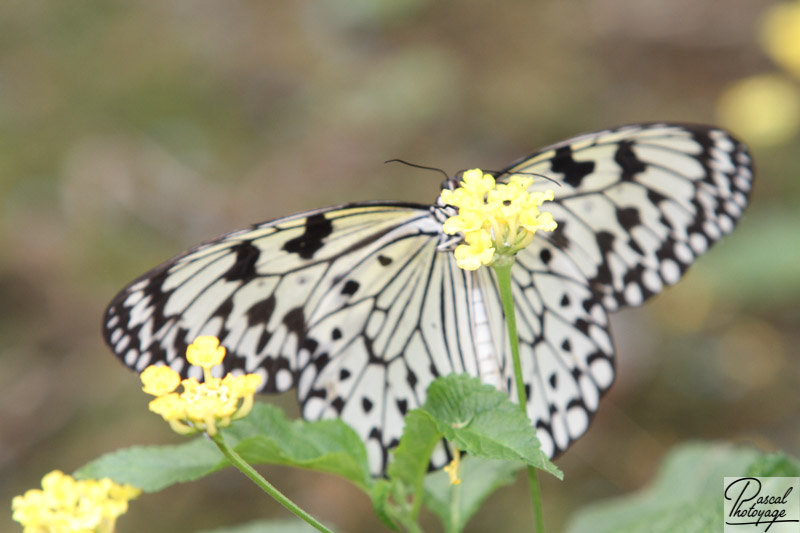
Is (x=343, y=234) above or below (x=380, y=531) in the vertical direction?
above

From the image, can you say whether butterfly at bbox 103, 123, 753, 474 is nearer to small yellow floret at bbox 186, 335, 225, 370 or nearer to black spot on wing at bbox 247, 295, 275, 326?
black spot on wing at bbox 247, 295, 275, 326

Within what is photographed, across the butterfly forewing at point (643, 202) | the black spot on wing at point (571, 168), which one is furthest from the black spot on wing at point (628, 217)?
the black spot on wing at point (571, 168)

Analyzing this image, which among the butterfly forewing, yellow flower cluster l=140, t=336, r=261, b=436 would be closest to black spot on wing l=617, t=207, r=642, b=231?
the butterfly forewing

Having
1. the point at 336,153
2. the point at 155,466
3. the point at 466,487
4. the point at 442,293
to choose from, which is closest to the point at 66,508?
the point at 155,466

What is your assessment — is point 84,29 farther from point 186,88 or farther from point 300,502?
point 300,502

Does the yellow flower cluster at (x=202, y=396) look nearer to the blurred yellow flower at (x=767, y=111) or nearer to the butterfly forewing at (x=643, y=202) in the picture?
the butterfly forewing at (x=643, y=202)

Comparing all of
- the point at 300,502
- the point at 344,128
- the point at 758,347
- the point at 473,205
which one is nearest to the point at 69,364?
the point at 300,502

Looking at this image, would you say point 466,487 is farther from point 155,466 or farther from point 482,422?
point 155,466
